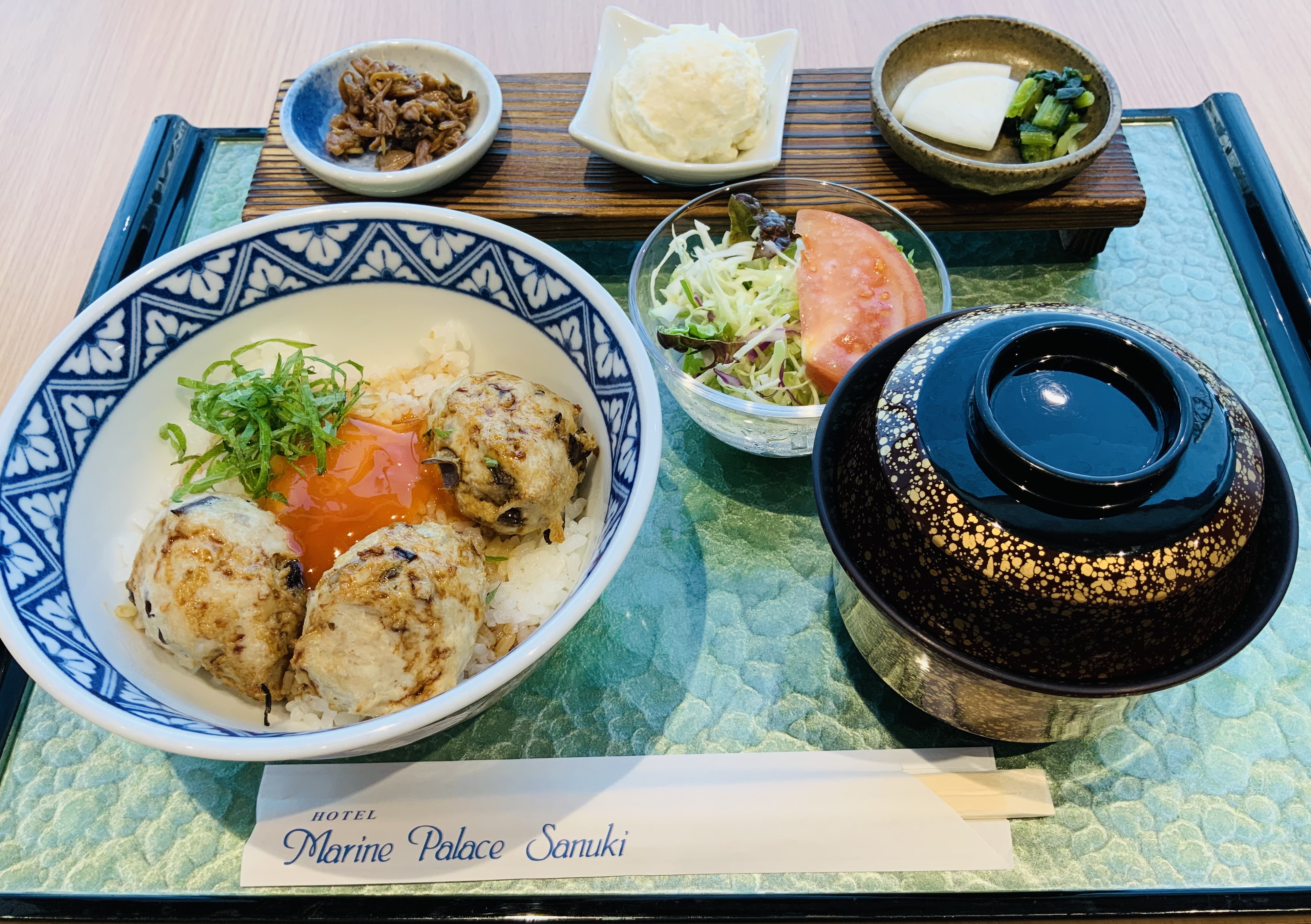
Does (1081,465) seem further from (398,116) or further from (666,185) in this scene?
(398,116)

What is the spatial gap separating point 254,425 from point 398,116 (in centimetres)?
97

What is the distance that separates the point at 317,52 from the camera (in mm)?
2811

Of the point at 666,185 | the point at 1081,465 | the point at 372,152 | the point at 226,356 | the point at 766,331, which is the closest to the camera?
the point at 1081,465

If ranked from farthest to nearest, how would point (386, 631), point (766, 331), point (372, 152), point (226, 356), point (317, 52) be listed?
point (317, 52)
point (372, 152)
point (766, 331)
point (226, 356)
point (386, 631)

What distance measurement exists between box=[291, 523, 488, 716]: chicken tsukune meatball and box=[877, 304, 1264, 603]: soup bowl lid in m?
0.60

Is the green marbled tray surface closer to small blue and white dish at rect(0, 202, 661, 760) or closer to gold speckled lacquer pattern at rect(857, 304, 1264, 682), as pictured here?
small blue and white dish at rect(0, 202, 661, 760)

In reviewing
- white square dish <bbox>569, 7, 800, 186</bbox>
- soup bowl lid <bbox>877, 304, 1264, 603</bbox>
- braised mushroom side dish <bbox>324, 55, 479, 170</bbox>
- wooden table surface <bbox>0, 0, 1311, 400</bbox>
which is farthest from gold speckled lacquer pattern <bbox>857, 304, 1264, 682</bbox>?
wooden table surface <bbox>0, 0, 1311, 400</bbox>

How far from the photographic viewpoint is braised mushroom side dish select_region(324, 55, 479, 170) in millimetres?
2002

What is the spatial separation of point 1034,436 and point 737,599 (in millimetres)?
666

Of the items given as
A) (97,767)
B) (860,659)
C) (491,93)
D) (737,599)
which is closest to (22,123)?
(491,93)

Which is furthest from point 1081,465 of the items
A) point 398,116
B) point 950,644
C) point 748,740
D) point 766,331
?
point 398,116

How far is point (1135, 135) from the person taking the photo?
7.20 ft

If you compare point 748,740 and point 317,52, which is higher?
point 317,52

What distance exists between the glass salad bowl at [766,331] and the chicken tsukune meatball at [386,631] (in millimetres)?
549
